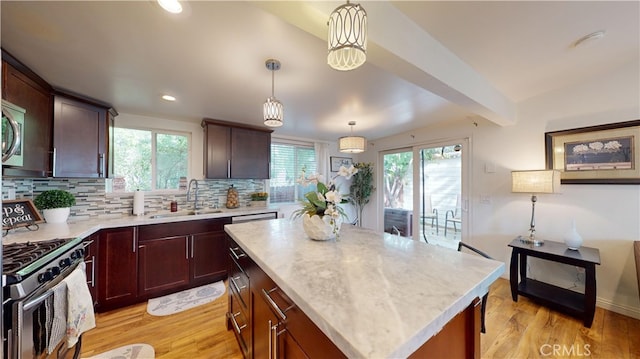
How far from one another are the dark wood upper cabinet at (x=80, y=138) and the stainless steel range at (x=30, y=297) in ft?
3.50

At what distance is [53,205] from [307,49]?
2.87 metres

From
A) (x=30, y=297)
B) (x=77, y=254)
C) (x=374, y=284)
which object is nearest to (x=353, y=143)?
(x=374, y=284)

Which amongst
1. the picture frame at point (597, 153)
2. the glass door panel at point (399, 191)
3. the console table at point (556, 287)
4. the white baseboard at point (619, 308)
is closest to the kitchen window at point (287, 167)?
the glass door panel at point (399, 191)

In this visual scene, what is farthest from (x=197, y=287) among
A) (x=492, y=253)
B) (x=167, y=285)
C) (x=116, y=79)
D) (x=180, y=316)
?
(x=492, y=253)

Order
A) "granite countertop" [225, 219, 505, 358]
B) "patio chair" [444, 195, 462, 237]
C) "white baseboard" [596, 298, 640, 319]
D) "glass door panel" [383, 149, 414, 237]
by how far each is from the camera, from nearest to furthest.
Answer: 1. "granite countertop" [225, 219, 505, 358]
2. "white baseboard" [596, 298, 640, 319]
3. "patio chair" [444, 195, 462, 237]
4. "glass door panel" [383, 149, 414, 237]

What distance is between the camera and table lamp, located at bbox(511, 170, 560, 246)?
2406 millimetres

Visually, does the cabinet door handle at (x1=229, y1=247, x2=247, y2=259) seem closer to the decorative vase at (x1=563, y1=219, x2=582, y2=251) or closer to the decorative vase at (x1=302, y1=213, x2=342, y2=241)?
the decorative vase at (x1=302, y1=213, x2=342, y2=241)

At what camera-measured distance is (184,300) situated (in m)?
2.62

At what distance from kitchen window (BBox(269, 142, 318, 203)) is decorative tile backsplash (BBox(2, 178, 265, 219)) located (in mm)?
892

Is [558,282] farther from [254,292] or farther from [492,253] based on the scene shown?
[254,292]

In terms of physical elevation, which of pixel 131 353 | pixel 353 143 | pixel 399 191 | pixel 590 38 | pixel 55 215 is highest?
pixel 590 38

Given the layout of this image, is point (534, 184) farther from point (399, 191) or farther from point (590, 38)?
point (399, 191)

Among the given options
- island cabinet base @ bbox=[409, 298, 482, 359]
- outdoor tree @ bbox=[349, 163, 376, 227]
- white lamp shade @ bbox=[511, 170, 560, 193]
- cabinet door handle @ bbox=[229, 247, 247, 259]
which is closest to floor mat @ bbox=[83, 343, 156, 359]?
cabinet door handle @ bbox=[229, 247, 247, 259]

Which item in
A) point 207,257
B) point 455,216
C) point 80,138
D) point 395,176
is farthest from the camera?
point 395,176
